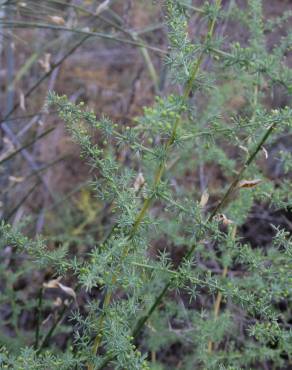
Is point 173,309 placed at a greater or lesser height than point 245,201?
lesser

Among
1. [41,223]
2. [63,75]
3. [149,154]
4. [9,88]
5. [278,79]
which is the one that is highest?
[278,79]

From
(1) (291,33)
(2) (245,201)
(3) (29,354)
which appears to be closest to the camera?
(3) (29,354)

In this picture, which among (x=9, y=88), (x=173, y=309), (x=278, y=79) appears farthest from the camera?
(x=9, y=88)

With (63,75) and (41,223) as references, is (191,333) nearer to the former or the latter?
(41,223)

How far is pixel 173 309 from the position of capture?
2387 mm

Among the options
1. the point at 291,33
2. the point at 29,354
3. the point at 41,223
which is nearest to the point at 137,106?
the point at 41,223

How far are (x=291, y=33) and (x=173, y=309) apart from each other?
4.03 feet

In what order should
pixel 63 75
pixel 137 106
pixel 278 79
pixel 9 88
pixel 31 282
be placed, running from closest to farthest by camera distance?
pixel 278 79 < pixel 9 88 < pixel 31 282 < pixel 137 106 < pixel 63 75

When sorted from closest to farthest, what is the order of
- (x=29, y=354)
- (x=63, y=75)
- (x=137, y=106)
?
(x=29, y=354) < (x=137, y=106) < (x=63, y=75)

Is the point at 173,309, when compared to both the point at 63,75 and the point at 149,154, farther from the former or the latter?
the point at 63,75

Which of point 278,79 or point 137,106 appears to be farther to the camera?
point 137,106

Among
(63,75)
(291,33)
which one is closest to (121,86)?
(63,75)

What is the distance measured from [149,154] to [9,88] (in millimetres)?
2112

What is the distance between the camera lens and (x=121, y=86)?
18.0ft
